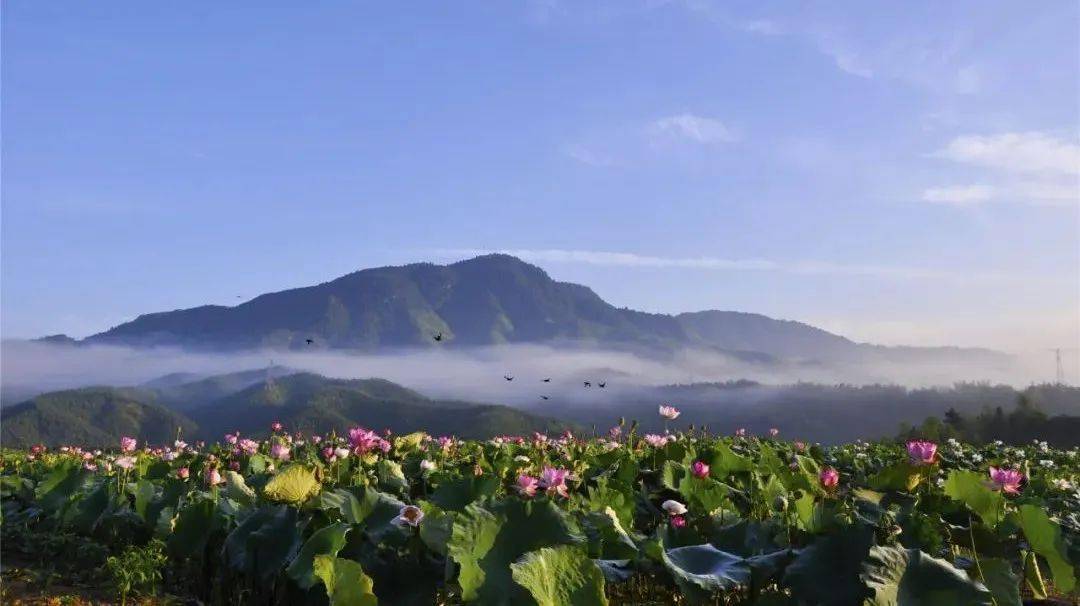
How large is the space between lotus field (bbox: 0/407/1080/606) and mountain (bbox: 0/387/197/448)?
565ft

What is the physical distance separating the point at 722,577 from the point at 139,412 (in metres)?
212

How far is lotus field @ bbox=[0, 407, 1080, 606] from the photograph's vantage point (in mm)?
3947

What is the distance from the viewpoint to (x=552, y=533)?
13.9ft

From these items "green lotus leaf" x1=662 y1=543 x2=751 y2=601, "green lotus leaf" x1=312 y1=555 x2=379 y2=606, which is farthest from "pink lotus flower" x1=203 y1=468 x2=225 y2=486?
"green lotus leaf" x1=662 y1=543 x2=751 y2=601

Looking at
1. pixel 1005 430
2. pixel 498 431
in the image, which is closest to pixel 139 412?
pixel 498 431

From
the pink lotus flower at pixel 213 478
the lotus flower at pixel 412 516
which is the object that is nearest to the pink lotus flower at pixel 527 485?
the lotus flower at pixel 412 516

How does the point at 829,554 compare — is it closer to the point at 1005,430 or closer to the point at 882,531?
the point at 882,531

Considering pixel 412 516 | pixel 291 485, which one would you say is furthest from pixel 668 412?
pixel 412 516

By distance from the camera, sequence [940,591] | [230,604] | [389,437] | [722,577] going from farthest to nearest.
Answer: [389,437]
[230,604]
[722,577]
[940,591]

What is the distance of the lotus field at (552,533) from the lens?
3.95 m

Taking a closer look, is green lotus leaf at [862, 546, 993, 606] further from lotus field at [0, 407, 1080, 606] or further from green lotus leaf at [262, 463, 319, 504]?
green lotus leaf at [262, 463, 319, 504]

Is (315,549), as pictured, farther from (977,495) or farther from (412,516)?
(977,495)

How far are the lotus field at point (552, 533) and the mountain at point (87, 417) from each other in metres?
172

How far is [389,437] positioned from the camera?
34.4 feet
